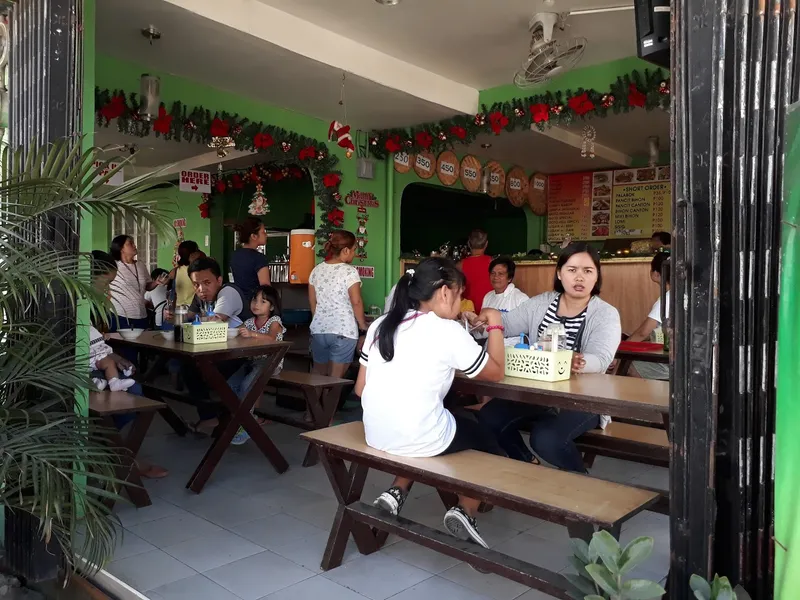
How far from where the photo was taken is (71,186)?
2131 mm

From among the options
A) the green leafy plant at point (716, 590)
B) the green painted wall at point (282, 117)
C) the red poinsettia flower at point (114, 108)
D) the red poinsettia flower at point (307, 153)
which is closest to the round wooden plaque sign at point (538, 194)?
the green painted wall at point (282, 117)

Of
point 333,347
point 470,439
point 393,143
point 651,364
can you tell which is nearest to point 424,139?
point 393,143

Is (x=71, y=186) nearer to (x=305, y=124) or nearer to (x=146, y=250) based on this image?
(x=305, y=124)

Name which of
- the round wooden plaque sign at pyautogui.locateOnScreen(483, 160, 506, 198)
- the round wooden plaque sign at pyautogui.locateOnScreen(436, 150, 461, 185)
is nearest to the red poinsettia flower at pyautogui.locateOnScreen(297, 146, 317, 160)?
the round wooden plaque sign at pyautogui.locateOnScreen(436, 150, 461, 185)

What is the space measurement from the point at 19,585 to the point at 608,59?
5619 mm

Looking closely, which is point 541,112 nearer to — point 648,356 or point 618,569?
point 648,356

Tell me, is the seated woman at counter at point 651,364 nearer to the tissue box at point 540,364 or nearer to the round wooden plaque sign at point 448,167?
the tissue box at point 540,364

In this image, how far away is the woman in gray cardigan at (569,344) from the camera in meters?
2.71

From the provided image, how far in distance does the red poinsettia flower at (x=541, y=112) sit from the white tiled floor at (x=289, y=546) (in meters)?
3.34

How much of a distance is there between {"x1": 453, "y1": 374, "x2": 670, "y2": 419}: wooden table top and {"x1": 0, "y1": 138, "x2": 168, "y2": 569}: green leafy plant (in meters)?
1.38

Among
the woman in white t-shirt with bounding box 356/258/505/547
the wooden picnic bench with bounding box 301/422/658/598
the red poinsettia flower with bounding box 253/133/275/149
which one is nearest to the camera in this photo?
the wooden picnic bench with bounding box 301/422/658/598

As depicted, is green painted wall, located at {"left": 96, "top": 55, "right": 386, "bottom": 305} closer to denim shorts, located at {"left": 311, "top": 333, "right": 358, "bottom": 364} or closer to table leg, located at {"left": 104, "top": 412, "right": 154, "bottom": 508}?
denim shorts, located at {"left": 311, "top": 333, "right": 358, "bottom": 364}

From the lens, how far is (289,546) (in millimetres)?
2754

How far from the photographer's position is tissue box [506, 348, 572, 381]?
8.17 ft
